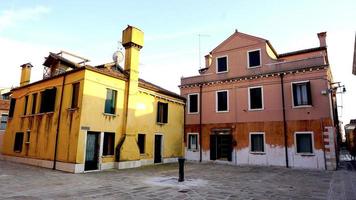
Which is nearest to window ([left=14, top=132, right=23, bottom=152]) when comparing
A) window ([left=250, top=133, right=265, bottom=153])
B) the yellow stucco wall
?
the yellow stucco wall

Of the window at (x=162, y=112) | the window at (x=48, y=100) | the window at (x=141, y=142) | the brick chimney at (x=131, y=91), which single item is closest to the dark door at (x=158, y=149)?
the window at (x=162, y=112)

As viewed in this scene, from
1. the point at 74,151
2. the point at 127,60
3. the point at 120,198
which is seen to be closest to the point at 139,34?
the point at 127,60

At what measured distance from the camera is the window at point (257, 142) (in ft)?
59.7

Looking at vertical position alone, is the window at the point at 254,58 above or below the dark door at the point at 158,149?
above

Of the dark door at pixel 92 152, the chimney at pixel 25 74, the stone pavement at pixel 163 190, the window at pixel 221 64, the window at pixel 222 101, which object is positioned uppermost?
the window at pixel 221 64

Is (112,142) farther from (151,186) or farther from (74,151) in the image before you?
(151,186)

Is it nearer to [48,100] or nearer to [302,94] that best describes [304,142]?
[302,94]

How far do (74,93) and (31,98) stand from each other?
5907 millimetres

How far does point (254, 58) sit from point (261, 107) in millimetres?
3983

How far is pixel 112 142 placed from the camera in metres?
15.6

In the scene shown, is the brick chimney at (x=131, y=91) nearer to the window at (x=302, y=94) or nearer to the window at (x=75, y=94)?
the window at (x=75, y=94)

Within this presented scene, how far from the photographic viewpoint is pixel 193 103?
21984 mm

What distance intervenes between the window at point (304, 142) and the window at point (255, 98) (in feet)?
11.0

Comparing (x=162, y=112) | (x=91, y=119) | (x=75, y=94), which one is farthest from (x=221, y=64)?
(x=75, y=94)
